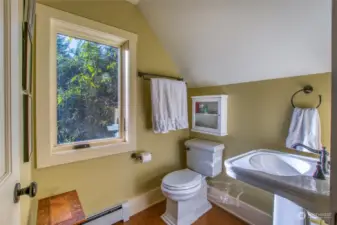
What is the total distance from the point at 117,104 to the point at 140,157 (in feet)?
2.11

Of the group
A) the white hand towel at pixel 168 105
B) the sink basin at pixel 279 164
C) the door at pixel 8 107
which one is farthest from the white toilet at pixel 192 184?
the door at pixel 8 107

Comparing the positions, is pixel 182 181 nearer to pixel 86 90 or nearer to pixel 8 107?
pixel 86 90

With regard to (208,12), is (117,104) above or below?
below

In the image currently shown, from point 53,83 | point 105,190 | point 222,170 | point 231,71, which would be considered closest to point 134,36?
point 53,83

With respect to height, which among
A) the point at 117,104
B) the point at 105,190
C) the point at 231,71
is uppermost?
the point at 231,71

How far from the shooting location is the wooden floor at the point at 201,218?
1846 mm

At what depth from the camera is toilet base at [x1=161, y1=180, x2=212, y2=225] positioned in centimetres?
179

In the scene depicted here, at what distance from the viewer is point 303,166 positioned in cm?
131

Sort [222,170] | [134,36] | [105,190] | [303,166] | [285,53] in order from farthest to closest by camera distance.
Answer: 1. [222,170]
2. [134,36]
3. [105,190]
4. [285,53]
5. [303,166]

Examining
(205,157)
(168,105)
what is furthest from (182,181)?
(168,105)

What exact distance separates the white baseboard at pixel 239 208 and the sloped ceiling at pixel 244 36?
52.4 inches

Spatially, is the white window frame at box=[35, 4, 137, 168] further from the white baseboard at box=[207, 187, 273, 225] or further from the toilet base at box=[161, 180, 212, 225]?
the white baseboard at box=[207, 187, 273, 225]

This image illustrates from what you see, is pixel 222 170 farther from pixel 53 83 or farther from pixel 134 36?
pixel 53 83

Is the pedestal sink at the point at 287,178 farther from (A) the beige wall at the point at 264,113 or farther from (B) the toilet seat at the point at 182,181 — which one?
(B) the toilet seat at the point at 182,181
